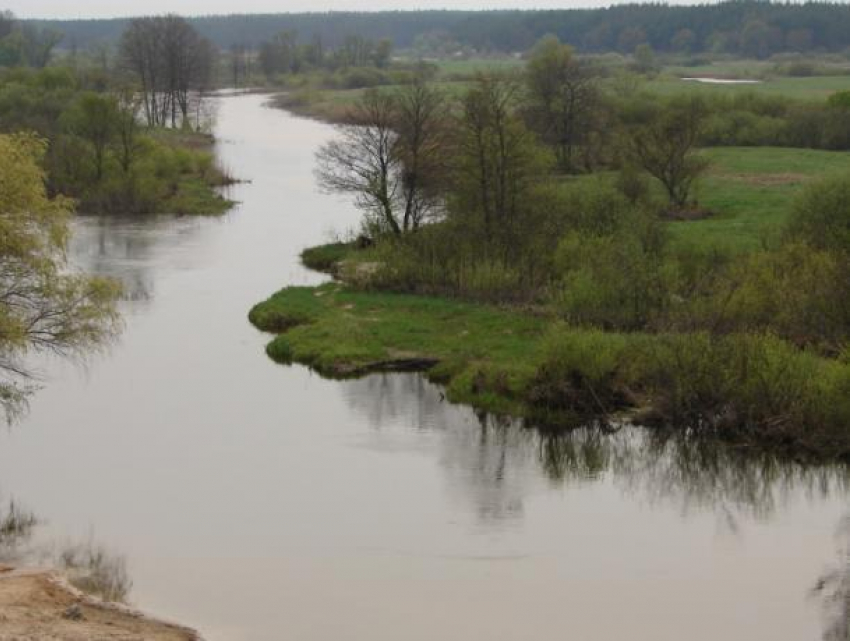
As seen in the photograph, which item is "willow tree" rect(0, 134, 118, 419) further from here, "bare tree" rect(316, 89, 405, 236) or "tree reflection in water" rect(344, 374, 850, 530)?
"bare tree" rect(316, 89, 405, 236)

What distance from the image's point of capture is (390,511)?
886 inches

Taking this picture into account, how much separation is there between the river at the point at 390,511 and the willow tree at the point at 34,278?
2.77 metres

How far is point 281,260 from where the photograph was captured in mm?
45562

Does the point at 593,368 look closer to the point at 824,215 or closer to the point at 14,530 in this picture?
the point at 824,215

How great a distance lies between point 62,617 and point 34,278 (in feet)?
27.1

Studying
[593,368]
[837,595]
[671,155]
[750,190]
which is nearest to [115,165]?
[671,155]

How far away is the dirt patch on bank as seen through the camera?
16.1 m

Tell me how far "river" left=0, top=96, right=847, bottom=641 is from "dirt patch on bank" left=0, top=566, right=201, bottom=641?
2.68 ft

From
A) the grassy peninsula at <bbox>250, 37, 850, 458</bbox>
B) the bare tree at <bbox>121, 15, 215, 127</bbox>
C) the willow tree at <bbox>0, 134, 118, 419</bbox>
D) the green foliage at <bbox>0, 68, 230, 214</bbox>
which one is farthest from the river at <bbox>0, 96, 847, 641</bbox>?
the bare tree at <bbox>121, 15, 215, 127</bbox>

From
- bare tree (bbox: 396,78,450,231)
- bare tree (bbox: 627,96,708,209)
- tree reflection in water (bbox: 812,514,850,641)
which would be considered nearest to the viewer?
tree reflection in water (bbox: 812,514,850,641)

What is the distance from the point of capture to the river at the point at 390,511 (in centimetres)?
1869

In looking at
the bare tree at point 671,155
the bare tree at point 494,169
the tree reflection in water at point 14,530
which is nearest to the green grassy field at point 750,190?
the bare tree at point 671,155

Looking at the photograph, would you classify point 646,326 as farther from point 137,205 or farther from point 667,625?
point 137,205

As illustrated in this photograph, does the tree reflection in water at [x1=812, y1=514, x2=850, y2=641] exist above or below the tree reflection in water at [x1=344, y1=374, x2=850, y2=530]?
below
